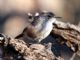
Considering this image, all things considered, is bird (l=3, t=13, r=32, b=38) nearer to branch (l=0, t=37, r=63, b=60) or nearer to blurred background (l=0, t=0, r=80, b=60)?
blurred background (l=0, t=0, r=80, b=60)

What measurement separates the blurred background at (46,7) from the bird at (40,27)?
105 cm

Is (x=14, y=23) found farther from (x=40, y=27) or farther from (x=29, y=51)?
(x=29, y=51)

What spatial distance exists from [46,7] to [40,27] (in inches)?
53.0

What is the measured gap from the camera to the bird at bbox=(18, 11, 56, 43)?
1.26 metres

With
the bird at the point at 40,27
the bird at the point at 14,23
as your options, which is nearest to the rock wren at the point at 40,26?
the bird at the point at 40,27

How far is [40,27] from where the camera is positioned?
1.27 metres

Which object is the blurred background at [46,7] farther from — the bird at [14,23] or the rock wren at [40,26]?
the rock wren at [40,26]

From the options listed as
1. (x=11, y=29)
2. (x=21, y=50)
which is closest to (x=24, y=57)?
(x=21, y=50)

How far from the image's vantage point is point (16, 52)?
1135 millimetres

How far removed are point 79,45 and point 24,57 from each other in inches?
9.3

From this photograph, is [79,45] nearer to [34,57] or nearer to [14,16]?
[34,57]

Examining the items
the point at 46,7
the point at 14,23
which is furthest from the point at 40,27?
the point at 46,7

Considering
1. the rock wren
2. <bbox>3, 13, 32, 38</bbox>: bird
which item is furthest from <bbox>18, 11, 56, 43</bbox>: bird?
<bbox>3, 13, 32, 38</bbox>: bird

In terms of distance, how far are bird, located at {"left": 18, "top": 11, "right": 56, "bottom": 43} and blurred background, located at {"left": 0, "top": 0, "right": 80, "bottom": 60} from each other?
105cm
